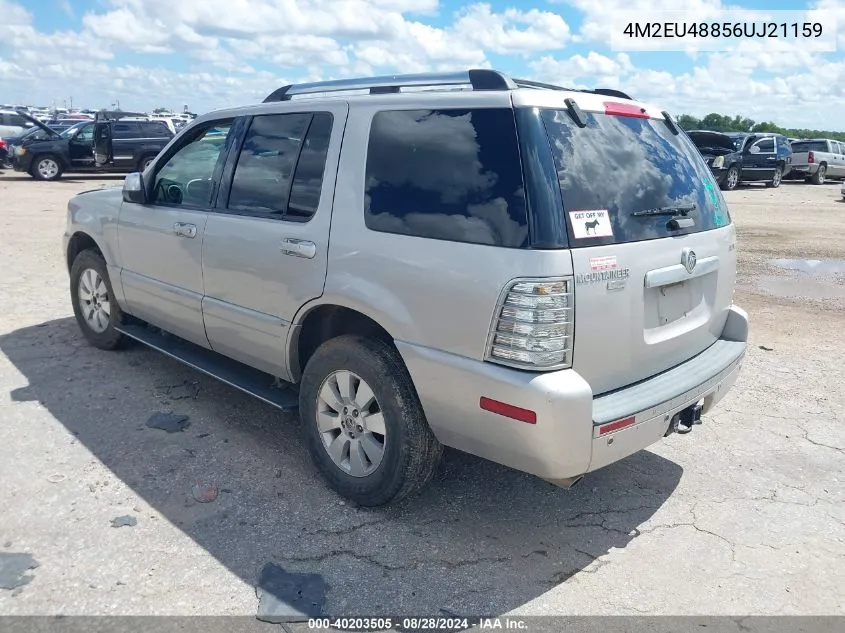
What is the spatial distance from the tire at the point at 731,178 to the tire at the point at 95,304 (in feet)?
68.1

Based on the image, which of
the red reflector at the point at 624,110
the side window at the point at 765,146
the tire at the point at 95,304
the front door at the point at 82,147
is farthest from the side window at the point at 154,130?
the red reflector at the point at 624,110

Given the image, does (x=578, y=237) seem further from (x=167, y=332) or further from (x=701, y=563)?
(x=167, y=332)

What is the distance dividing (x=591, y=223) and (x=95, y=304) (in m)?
4.26

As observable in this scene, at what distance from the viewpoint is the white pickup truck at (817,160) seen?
2706cm

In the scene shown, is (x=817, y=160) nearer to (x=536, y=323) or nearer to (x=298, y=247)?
(x=298, y=247)

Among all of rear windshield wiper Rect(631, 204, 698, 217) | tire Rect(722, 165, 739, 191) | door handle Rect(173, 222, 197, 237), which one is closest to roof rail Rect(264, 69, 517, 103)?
rear windshield wiper Rect(631, 204, 698, 217)

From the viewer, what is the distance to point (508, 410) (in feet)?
9.28

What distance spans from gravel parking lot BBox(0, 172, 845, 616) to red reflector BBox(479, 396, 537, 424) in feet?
2.43

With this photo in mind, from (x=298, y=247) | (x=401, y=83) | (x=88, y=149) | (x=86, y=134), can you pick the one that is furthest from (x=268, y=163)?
(x=86, y=134)

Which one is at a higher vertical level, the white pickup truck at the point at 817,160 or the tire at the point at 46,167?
the white pickup truck at the point at 817,160

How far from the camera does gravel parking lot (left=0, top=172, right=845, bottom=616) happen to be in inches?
114

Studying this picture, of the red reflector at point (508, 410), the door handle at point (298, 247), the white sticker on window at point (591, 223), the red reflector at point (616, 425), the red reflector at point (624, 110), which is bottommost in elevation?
the red reflector at point (616, 425)

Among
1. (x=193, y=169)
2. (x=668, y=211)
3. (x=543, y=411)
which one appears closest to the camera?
(x=543, y=411)

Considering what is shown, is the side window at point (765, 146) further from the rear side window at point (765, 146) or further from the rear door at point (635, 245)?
the rear door at point (635, 245)
